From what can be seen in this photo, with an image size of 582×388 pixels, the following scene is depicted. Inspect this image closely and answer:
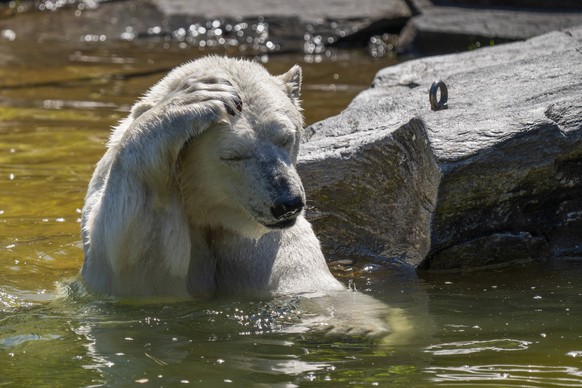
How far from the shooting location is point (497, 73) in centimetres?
564

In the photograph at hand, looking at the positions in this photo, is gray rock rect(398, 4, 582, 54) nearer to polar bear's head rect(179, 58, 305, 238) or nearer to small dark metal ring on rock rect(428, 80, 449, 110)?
small dark metal ring on rock rect(428, 80, 449, 110)

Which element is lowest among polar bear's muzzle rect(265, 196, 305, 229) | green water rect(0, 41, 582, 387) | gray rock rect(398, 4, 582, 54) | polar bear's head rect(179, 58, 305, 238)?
green water rect(0, 41, 582, 387)

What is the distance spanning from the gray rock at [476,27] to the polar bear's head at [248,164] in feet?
19.6

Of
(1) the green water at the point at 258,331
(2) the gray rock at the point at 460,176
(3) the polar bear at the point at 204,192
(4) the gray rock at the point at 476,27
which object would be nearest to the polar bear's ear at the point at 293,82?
(3) the polar bear at the point at 204,192

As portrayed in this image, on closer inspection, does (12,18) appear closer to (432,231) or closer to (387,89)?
(387,89)

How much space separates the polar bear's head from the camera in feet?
12.5

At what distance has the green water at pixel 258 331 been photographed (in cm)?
335

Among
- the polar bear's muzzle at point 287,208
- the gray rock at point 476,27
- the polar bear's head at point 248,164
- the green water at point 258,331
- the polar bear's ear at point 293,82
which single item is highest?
the gray rock at point 476,27

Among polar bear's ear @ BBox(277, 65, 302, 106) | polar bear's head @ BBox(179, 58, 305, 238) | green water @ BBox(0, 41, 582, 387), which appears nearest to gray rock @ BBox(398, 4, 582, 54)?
green water @ BBox(0, 41, 582, 387)

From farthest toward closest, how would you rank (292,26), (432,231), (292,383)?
(292,26) → (432,231) → (292,383)

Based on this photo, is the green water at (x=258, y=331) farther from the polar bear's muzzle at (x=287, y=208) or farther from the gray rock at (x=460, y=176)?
the polar bear's muzzle at (x=287, y=208)

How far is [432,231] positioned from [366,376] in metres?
1.53

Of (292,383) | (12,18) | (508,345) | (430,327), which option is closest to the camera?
(292,383)

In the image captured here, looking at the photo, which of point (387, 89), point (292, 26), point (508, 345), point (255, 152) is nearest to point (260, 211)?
point (255, 152)
